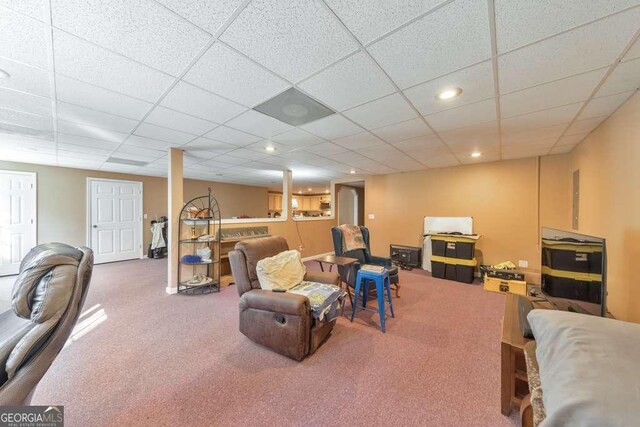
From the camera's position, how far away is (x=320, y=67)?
1636 mm

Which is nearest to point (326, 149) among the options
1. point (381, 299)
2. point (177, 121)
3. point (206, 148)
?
point (206, 148)

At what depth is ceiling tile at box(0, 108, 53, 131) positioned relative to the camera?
2.40 meters

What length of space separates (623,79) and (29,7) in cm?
366

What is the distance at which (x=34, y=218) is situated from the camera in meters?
4.80

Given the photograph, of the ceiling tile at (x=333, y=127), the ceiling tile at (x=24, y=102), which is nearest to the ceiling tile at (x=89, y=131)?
the ceiling tile at (x=24, y=102)

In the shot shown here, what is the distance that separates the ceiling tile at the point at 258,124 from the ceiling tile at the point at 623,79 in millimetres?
2667

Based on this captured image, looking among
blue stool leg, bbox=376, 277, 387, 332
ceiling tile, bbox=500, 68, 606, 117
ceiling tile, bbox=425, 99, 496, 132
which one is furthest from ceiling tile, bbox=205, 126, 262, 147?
ceiling tile, bbox=500, 68, 606, 117

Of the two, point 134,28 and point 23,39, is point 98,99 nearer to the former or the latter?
point 23,39

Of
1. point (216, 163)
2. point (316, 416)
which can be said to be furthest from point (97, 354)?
point (216, 163)

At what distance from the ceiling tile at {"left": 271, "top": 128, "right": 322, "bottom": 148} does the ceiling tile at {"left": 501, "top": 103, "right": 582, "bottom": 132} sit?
2184 mm

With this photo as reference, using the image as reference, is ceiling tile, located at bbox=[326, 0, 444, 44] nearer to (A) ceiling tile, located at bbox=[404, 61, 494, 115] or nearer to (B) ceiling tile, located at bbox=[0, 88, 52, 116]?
(A) ceiling tile, located at bbox=[404, 61, 494, 115]

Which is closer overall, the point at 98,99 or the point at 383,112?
the point at 98,99

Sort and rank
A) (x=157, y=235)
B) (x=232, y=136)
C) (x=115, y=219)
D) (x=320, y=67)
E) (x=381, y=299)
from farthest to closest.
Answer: (x=157, y=235)
(x=115, y=219)
(x=232, y=136)
(x=381, y=299)
(x=320, y=67)

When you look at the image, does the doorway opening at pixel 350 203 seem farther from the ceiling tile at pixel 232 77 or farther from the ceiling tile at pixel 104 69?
the ceiling tile at pixel 104 69
